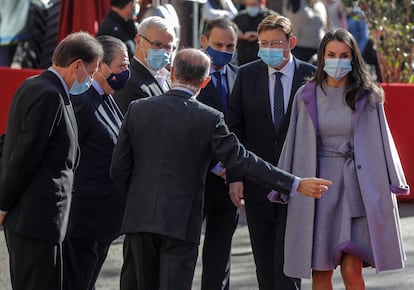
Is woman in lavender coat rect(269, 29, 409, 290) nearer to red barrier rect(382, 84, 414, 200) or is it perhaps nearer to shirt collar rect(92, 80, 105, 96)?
shirt collar rect(92, 80, 105, 96)

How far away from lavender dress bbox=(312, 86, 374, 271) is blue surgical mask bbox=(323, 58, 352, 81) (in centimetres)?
11

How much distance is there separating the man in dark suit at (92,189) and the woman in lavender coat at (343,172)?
1.00 meters

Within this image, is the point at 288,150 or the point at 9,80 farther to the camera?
the point at 9,80

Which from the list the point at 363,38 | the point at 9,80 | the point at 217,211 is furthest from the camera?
the point at 363,38

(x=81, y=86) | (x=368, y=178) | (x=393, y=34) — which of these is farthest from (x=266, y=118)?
(x=393, y=34)

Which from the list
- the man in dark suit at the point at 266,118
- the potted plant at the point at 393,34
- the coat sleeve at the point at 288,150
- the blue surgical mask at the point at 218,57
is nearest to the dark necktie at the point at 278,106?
the man in dark suit at the point at 266,118

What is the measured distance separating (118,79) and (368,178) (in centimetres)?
160

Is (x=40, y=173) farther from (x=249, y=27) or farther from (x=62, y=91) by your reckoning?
(x=249, y=27)

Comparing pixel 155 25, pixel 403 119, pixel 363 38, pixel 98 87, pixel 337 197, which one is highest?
pixel 155 25

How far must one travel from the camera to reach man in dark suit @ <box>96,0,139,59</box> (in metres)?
10.8

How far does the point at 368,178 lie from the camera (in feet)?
21.6

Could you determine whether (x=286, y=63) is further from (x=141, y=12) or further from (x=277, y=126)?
(x=141, y=12)

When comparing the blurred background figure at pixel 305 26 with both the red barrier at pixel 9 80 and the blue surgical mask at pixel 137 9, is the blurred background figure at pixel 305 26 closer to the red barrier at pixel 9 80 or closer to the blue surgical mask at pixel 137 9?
the blue surgical mask at pixel 137 9

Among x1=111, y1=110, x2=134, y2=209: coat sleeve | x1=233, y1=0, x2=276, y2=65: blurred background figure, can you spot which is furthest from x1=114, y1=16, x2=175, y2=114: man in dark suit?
x1=233, y1=0, x2=276, y2=65: blurred background figure
